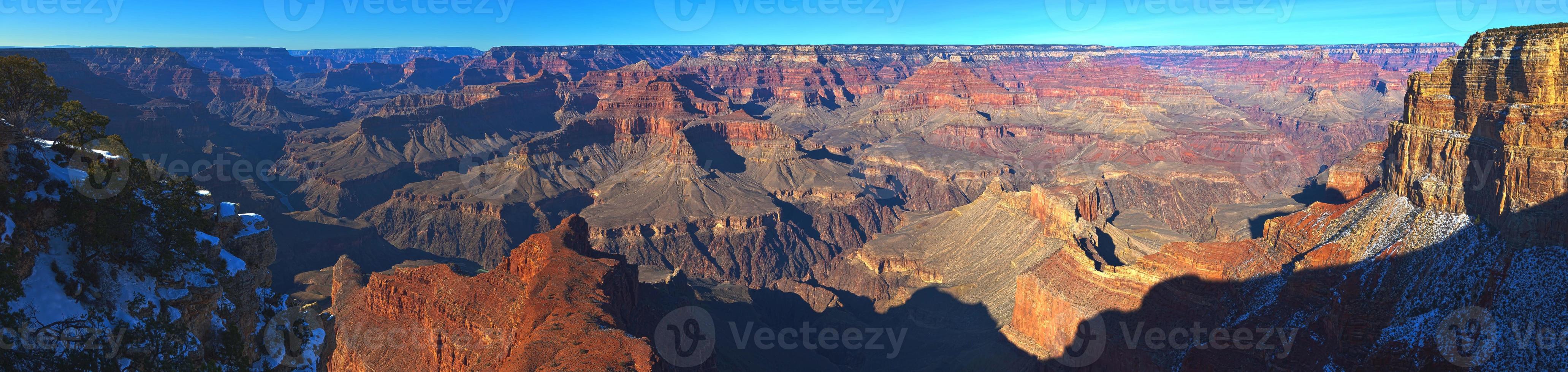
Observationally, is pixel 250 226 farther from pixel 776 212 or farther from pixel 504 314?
pixel 776 212

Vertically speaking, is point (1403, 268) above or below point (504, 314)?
below

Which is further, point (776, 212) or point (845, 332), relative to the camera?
point (776, 212)

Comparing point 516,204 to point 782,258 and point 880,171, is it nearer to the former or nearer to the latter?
point 782,258

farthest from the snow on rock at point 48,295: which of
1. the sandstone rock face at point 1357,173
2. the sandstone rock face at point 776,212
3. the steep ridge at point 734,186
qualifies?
the sandstone rock face at point 1357,173

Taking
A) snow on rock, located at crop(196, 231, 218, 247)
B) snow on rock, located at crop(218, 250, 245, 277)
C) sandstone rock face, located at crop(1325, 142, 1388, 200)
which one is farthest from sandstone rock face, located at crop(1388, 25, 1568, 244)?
snow on rock, located at crop(196, 231, 218, 247)

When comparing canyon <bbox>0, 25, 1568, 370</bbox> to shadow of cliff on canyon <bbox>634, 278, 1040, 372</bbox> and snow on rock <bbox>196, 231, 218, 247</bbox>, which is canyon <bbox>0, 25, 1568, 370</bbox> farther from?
snow on rock <bbox>196, 231, 218, 247</bbox>

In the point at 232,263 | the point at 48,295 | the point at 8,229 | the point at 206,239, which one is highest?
the point at 8,229

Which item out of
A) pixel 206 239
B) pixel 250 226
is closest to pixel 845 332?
pixel 250 226

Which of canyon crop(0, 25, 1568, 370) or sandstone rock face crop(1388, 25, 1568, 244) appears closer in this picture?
sandstone rock face crop(1388, 25, 1568, 244)
